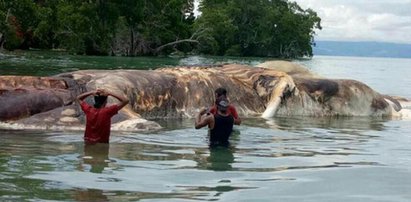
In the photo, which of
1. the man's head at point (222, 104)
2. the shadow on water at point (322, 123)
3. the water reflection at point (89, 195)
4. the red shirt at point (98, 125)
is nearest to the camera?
the water reflection at point (89, 195)

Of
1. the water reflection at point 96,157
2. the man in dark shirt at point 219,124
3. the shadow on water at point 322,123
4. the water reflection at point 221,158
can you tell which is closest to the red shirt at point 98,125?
the water reflection at point 96,157

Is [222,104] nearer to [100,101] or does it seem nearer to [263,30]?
[100,101]

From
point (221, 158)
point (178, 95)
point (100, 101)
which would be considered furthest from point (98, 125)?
point (178, 95)

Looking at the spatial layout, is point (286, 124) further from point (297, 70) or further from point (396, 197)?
point (396, 197)

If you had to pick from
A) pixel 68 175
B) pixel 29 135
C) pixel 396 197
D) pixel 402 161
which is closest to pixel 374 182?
pixel 396 197

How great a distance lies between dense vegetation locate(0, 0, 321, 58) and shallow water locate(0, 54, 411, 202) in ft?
60.6

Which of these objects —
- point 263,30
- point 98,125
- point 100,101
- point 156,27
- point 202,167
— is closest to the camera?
point 202,167

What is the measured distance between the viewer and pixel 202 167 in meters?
8.01

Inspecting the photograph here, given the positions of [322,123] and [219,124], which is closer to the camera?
[219,124]

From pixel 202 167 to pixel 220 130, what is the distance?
1.85 meters

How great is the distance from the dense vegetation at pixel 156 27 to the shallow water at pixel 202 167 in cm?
1847

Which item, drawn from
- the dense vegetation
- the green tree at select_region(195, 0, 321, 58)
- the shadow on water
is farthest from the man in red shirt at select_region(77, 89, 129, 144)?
the green tree at select_region(195, 0, 321, 58)

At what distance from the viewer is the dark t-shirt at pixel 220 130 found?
32.1 ft

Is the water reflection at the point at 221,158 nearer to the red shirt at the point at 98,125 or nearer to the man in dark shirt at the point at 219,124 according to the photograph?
the man in dark shirt at the point at 219,124
